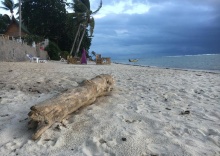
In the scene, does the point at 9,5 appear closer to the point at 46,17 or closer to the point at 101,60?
the point at 46,17

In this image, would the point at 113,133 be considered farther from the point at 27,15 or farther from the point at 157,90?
the point at 27,15

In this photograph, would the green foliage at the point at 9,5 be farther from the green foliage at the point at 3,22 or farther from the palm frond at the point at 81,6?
the palm frond at the point at 81,6

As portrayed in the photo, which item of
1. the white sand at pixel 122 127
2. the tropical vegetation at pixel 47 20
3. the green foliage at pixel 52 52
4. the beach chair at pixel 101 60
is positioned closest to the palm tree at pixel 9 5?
the tropical vegetation at pixel 47 20

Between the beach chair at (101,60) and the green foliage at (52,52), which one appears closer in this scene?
the beach chair at (101,60)

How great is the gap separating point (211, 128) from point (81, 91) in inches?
90.8

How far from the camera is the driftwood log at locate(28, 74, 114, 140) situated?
3.54m

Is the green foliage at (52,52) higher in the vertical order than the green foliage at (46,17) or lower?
lower

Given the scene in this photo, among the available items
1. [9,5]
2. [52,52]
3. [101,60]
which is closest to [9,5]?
[9,5]

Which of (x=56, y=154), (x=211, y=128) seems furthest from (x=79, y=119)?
(x=211, y=128)

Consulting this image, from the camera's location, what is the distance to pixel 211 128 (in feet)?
12.9

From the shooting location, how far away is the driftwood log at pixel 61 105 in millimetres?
3537

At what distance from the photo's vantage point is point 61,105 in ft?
13.1

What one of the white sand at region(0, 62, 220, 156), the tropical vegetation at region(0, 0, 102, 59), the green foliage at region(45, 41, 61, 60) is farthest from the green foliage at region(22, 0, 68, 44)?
the white sand at region(0, 62, 220, 156)

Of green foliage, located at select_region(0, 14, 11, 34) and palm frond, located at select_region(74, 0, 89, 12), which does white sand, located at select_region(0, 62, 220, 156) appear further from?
green foliage, located at select_region(0, 14, 11, 34)
